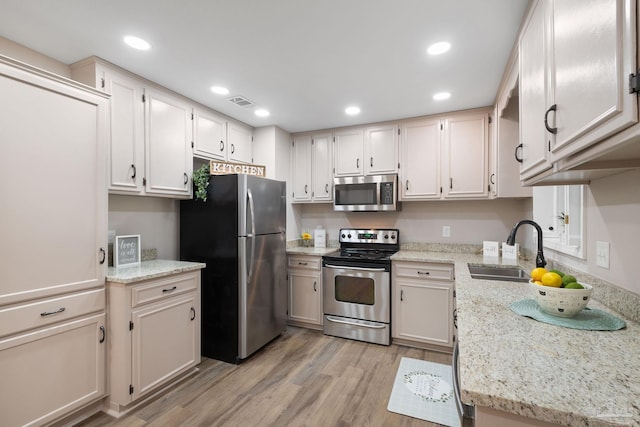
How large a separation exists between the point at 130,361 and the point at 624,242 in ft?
9.06

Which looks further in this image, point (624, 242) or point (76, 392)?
point (76, 392)

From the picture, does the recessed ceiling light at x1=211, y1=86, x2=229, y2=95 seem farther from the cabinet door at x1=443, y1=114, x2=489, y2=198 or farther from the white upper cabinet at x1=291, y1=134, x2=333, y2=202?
the cabinet door at x1=443, y1=114, x2=489, y2=198

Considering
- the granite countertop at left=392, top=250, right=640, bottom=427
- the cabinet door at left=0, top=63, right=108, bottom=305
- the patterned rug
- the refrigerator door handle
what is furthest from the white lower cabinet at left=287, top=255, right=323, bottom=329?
the granite countertop at left=392, top=250, right=640, bottom=427

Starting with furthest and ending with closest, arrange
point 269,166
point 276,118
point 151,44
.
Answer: point 269,166 < point 276,118 < point 151,44

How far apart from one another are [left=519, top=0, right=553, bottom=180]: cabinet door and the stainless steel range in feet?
5.80

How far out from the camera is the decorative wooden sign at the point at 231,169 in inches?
106

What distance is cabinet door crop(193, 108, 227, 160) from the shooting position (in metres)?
2.81

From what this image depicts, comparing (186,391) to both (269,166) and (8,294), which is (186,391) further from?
(269,166)

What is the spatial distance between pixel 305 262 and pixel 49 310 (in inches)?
86.7

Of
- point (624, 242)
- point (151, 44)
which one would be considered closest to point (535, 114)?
point (624, 242)

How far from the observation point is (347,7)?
1.55 m

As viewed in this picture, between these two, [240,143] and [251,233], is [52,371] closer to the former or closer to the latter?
[251,233]

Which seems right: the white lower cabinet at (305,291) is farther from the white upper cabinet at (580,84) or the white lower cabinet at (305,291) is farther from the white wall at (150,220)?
the white upper cabinet at (580,84)

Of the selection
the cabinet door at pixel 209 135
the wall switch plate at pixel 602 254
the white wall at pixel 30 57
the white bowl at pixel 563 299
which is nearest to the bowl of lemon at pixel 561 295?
the white bowl at pixel 563 299
